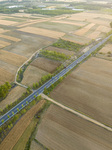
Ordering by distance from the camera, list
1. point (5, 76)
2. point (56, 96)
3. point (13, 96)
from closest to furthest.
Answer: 1. point (56, 96)
2. point (13, 96)
3. point (5, 76)

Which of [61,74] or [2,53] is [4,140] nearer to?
[61,74]

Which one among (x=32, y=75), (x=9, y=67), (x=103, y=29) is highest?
(x=103, y=29)

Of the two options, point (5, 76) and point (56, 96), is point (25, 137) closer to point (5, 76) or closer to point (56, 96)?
point (56, 96)

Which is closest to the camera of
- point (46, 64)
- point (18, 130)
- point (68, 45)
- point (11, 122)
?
point (18, 130)

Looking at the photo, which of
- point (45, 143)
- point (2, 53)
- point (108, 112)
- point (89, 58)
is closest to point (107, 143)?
point (108, 112)

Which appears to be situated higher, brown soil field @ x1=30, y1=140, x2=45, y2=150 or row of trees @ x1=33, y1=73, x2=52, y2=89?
row of trees @ x1=33, y1=73, x2=52, y2=89

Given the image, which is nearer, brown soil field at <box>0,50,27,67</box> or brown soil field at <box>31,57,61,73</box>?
brown soil field at <box>31,57,61,73</box>

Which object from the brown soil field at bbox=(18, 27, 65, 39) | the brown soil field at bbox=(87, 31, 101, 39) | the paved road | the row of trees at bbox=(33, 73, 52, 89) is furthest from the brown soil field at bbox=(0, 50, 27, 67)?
the brown soil field at bbox=(87, 31, 101, 39)

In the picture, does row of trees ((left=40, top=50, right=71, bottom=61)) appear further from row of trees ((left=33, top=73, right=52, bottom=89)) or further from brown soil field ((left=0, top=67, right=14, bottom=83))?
brown soil field ((left=0, top=67, right=14, bottom=83))

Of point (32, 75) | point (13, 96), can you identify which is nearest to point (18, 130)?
point (13, 96)
